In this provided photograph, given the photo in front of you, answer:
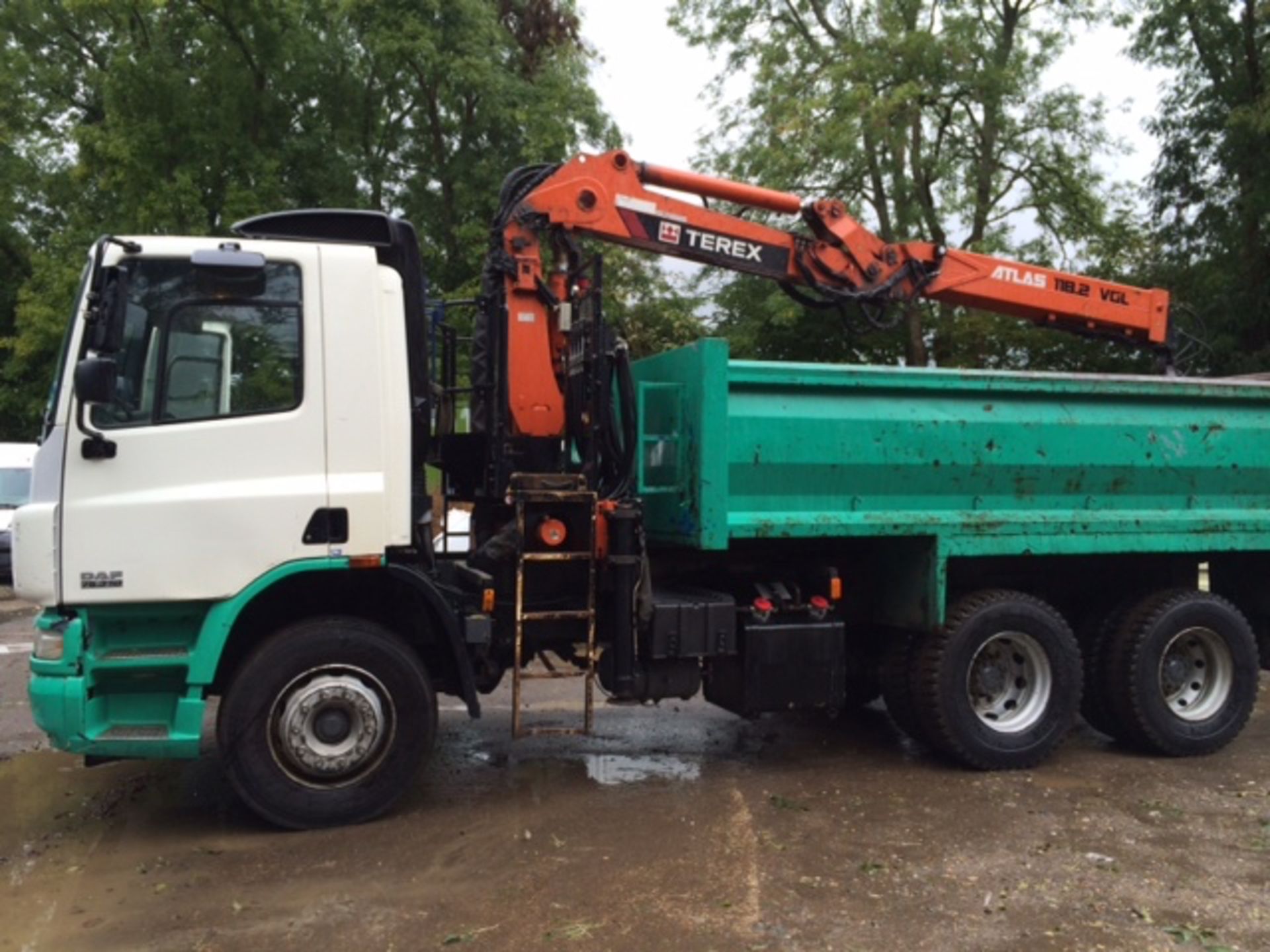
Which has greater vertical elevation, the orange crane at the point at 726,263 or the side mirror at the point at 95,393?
the orange crane at the point at 726,263

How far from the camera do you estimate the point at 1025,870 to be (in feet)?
15.8

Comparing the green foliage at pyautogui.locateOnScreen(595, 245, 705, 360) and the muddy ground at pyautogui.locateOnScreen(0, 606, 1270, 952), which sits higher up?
the green foliage at pyautogui.locateOnScreen(595, 245, 705, 360)

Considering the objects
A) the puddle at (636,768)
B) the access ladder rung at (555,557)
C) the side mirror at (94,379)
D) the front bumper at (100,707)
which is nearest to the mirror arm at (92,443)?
the side mirror at (94,379)

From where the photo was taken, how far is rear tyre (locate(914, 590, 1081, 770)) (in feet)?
20.7

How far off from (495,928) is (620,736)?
122 inches

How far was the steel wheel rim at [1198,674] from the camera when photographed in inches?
271

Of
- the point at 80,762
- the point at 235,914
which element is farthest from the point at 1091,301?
the point at 80,762

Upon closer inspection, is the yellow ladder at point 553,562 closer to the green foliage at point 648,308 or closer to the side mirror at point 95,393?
the side mirror at point 95,393

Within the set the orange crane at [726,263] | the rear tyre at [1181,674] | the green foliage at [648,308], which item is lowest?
the rear tyre at [1181,674]

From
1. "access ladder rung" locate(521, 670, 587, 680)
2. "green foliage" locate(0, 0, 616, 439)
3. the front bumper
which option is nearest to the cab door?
the front bumper

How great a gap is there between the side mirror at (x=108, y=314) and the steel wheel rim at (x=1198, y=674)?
621 cm

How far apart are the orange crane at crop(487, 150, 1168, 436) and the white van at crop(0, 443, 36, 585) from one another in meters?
14.0

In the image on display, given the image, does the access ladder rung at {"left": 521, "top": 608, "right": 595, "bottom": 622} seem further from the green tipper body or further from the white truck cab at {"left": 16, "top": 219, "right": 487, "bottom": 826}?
the green tipper body

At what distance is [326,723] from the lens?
526cm
